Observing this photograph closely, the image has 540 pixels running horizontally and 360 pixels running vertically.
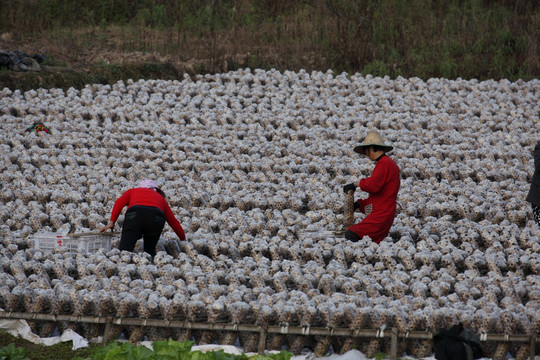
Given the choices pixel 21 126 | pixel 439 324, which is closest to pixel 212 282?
pixel 439 324

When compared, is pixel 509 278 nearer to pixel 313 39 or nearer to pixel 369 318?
pixel 369 318

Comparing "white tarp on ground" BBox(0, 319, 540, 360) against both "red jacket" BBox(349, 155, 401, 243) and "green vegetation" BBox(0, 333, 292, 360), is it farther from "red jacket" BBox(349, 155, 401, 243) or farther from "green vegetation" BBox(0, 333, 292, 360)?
"red jacket" BBox(349, 155, 401, 243)

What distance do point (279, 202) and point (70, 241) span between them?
218 centimetres

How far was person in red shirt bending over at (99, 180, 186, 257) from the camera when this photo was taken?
606 cm

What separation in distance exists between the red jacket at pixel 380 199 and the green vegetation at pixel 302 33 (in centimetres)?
632

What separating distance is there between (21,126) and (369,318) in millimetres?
6146

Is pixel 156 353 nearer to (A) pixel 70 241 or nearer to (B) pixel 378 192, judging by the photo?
(A) pixel 70 241

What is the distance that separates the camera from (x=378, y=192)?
6.45 metres

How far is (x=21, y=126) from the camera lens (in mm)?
9594

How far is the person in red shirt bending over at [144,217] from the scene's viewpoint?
6062 millimetres

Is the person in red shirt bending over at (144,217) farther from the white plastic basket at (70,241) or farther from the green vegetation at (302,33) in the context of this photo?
the green vegetation at (302,33)

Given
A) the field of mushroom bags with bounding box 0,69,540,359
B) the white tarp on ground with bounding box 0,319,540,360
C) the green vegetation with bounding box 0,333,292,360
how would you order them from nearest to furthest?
the green vegetation with bounding box 0,333,292,360
the white tarp on ground with bounding box 0,319,540,360
the field of mushroom bags with bounding box 0,69,540,359

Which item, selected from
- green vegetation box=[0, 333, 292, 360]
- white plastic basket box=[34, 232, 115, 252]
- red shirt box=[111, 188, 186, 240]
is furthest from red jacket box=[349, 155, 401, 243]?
green vegetation box=[0, 333, 292, 360]

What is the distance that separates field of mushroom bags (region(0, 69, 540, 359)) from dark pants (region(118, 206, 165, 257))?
131mm
